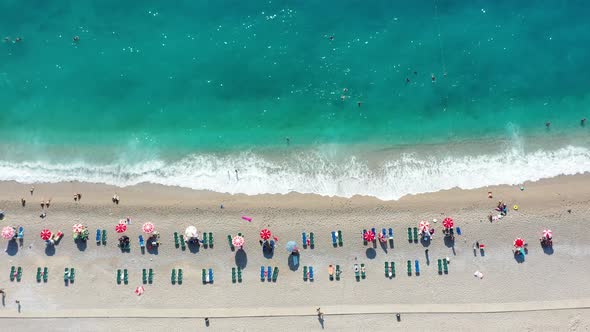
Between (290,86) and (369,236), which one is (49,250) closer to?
(290,86)

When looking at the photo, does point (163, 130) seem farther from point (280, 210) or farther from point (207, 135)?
point (280, 210)

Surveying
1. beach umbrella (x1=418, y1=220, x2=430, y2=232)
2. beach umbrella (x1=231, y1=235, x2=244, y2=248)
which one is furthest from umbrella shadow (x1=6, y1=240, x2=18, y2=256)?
beach umbrella (x1=418, y1=220, x2=430, y2=232)

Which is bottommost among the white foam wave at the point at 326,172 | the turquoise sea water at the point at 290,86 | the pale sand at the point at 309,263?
the pale sand at the point at 309,263

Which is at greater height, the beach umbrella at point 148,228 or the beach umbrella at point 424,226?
the beach umbrella at point 148,228

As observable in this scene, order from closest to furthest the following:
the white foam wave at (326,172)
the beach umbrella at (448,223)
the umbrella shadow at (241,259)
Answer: the beach umbrella at (448,223) < the umbrella shadow at (241,259) < the white foam wave at (326,172)

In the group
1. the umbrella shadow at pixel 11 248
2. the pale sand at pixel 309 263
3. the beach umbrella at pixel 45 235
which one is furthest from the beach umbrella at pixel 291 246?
the umbrella shadow at pixel 11 248

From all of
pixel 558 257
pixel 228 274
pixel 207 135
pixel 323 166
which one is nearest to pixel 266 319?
pixel 228 274

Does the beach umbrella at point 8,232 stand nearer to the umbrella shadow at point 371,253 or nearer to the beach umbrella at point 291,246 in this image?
the beach umbrella at point 291,246
